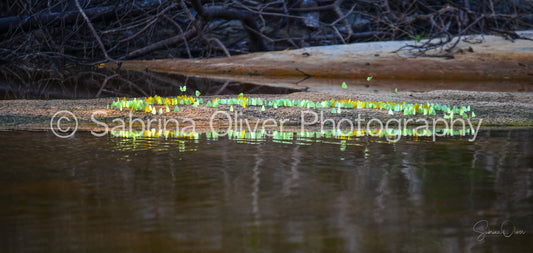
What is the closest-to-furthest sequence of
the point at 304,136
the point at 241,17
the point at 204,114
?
1. the point at 304,136
2. the point at 204,114
3. the point at 241,17

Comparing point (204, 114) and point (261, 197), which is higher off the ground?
point (204, 114)

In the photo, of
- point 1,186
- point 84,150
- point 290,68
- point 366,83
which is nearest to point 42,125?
point 84,150

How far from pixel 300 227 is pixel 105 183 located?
1.07 meters

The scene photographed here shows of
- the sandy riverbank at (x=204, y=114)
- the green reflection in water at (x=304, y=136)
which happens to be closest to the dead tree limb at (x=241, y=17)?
the sandy riverbank at (x=204, y=114)

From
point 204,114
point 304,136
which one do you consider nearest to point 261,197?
point 304,136

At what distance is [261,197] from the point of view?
2.74 meters

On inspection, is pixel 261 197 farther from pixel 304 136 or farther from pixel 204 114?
pixel 204 114

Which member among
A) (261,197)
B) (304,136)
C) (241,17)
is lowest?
(261,197)

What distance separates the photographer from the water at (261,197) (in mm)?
2172

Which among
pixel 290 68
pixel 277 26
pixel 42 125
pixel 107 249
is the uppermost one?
pixel 277 26

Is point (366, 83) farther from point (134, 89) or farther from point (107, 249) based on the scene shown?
point (107, 249)

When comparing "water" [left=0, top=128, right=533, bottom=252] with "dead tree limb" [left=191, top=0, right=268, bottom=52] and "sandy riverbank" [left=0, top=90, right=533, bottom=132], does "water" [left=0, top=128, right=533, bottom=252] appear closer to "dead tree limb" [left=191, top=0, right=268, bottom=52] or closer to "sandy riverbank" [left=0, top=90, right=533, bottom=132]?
"sandy riverbank" [left=0, top=90, right=533, bottom=132]

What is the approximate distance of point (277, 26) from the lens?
14891mm

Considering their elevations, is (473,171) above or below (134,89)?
below
